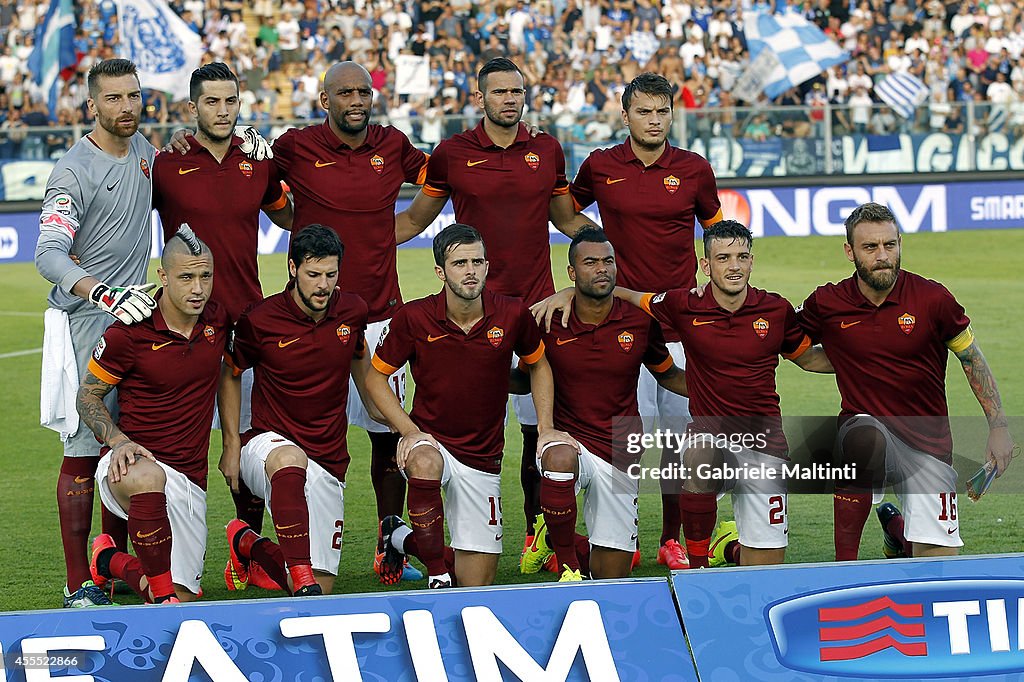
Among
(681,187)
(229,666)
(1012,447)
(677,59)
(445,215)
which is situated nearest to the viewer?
(229,666)

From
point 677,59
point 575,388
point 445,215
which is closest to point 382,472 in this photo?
point 575,388

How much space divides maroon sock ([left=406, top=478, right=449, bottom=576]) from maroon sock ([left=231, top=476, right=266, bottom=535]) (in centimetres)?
93

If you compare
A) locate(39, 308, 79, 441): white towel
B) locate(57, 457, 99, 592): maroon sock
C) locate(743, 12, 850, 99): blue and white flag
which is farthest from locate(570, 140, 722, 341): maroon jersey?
locate(743, 12, 850, 99): blue and white flag

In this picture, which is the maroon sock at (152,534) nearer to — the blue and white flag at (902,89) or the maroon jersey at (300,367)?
the maroon jersey at (300,367)

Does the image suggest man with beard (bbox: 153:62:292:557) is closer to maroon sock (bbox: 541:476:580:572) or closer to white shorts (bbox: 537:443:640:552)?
maroon sock (bbox: 541:476:580:572)

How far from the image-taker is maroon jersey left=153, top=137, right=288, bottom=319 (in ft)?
20.2

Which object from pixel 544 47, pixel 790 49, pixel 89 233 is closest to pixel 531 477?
pixel 89 233

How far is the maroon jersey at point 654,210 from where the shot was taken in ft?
21.2

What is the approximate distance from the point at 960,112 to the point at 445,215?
6.70m

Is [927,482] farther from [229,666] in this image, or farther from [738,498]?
[229,666]

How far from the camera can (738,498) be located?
18.9 ft

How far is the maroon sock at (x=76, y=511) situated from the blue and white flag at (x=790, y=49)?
14.8 meters

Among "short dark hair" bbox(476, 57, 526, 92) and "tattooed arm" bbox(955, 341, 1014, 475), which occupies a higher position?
"short dark hair" bbox(476, 57, 526, 92)

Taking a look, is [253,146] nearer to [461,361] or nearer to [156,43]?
A: [461,361]
